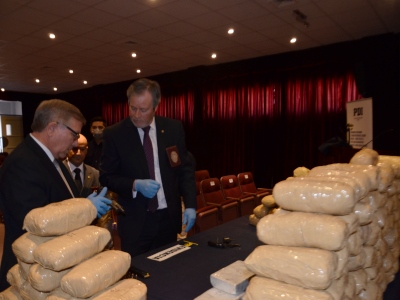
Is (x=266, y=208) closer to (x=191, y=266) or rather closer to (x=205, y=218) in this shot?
(x=191, y=266)

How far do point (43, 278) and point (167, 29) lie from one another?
500cm

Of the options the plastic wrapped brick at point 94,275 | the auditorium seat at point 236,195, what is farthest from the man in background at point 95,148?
the plastic wrapped brick at point 94,275

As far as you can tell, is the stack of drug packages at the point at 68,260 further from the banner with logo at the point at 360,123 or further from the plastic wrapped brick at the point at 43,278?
the banner with logo at the point at 360,123

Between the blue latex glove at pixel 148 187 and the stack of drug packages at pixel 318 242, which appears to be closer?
the stack of drug packages at pixel 318 242

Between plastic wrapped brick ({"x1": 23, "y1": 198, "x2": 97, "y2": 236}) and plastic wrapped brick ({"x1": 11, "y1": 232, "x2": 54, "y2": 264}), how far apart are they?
1.4 inches

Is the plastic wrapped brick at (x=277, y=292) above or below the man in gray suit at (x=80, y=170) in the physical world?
below

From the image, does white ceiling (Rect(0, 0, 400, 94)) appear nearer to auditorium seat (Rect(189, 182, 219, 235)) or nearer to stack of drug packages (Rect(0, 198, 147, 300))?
auditorium seat (Rect(189, 182, 219, 235))

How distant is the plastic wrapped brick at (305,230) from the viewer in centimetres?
94

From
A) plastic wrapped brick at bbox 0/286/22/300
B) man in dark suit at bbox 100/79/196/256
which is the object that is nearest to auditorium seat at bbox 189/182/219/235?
man in dark suit at bbox 100/79/196/256

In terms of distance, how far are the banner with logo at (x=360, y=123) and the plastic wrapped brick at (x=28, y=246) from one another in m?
5.21

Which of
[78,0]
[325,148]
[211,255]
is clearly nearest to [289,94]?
[325,148]

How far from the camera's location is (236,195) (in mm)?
5199

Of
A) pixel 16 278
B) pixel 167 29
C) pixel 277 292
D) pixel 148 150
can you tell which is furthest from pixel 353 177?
pixel 167 29

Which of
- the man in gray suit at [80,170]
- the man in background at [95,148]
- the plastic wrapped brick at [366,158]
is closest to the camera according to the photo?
the plastic wrapped brick at [366,158]
